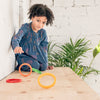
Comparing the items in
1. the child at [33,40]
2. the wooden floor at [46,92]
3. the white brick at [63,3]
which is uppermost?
the white brick at [63,3]

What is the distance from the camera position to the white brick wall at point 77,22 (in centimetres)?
198

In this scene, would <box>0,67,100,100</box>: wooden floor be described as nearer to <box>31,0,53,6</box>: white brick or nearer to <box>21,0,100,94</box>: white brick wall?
<box>21,0,100,94</box>: white brick wall

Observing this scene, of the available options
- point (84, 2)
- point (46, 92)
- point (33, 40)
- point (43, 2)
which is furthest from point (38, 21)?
point (84, 2)

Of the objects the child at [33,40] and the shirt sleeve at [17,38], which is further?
the child at [33,40]

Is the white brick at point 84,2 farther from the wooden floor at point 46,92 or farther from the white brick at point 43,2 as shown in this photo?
the wooden floor at point 46,92

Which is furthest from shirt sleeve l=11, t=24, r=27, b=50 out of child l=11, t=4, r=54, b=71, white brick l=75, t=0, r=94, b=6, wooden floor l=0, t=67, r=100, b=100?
white brick l=75, t=0, r=94, b=6

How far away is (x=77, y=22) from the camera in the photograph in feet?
6.55

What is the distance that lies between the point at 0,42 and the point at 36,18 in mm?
362

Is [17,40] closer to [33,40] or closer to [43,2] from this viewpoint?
[33,40]

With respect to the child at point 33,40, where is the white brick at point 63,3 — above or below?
above

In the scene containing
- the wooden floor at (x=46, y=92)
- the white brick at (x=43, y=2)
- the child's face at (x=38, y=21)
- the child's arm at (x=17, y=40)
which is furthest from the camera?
the white brick at (x=43, y=2)

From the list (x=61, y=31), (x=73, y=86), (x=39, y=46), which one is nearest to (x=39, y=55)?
(x=39, y=46)

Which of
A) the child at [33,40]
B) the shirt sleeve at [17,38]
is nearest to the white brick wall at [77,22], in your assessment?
the child at [33,40]

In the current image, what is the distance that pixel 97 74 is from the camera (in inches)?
78.4
